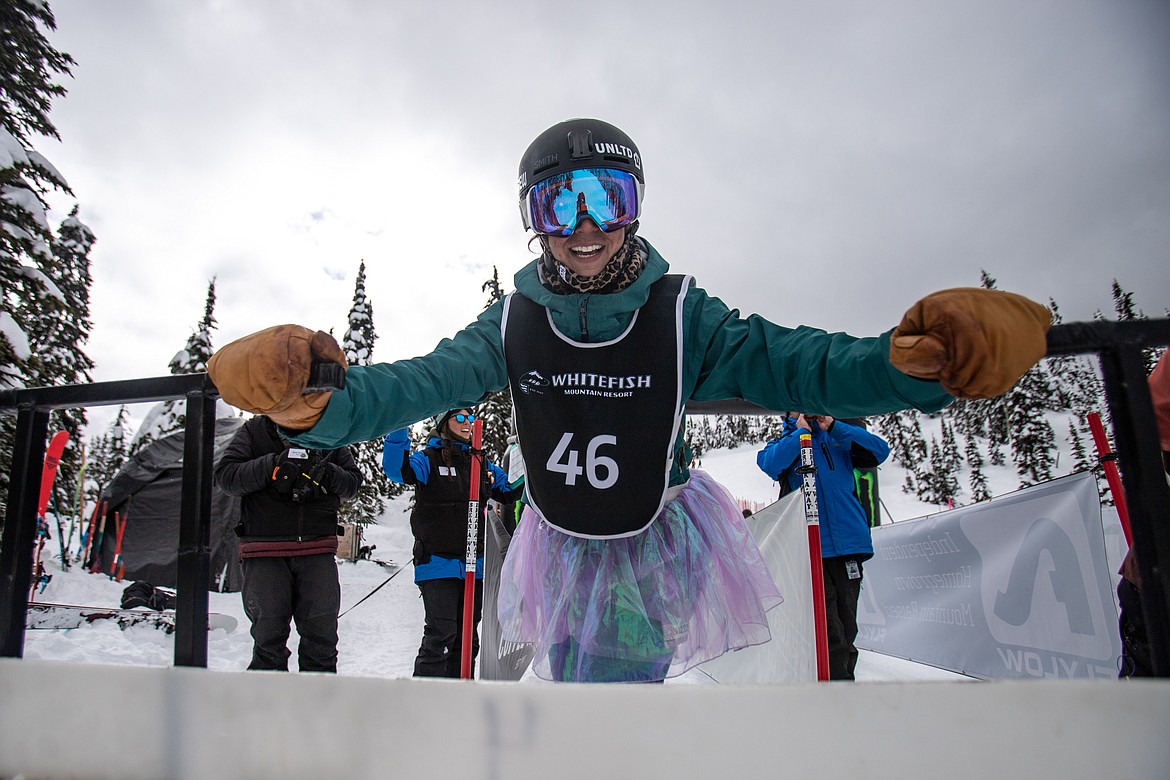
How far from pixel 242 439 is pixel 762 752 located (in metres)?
4.20

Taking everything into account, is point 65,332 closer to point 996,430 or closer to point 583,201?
point 583,201

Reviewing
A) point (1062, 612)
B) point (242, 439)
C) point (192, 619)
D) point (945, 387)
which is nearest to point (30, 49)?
point (242, 439)

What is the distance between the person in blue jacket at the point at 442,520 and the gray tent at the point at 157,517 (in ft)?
28.5

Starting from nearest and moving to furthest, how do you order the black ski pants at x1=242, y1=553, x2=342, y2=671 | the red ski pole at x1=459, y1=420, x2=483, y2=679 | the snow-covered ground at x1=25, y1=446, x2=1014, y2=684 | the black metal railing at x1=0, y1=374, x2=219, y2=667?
the black metal railing at x1=0, y1=374, x2=219, y2=667
the black ski pants at x1=242, y1=553, x2=342, y2=671
the red ski pole at x1=459, y1=420, x2=483, y2=679
the snow-covered ground at x1=25, y1=446, x2=1014, y2=684

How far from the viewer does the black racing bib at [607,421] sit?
1.43 meters

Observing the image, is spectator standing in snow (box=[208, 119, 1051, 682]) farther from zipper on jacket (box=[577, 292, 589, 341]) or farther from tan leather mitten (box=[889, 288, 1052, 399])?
tan leather mitten (box=[889, 288, 1052, 399])

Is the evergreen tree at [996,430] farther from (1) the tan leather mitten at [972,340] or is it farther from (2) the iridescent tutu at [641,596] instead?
(1) the tan leather mitten at [972,340]

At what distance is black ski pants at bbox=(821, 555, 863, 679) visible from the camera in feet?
13.0

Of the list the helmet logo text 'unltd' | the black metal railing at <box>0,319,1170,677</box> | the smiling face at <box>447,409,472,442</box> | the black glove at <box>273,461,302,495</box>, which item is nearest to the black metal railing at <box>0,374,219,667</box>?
the black metal railing at <box>0,319,1170,677</box>

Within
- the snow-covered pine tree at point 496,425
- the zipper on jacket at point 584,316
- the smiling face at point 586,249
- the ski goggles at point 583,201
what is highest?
the snow-covered pine tree at point 496,425

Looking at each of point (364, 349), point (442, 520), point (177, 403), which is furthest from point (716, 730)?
point (177, 403)

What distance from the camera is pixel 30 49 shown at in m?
10.3

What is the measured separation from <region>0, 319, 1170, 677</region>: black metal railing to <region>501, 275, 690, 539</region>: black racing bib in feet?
0.88

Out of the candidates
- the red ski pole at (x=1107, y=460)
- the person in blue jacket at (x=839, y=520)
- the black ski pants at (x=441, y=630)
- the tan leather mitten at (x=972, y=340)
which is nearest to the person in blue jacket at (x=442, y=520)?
the black ski pants at (x=441, y=630)
